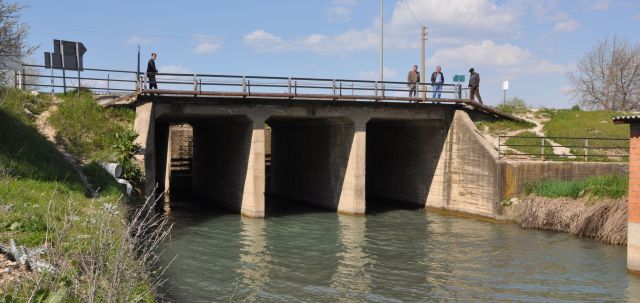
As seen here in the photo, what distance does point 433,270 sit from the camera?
17.3 meters

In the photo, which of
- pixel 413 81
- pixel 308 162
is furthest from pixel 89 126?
→ pixel 413 81

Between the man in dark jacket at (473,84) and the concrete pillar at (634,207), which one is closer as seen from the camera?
the concrete pillar at (634,207)

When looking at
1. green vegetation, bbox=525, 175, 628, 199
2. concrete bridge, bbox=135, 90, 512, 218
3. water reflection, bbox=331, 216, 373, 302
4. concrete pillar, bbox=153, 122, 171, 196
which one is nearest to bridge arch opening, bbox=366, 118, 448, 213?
concrete bridge, bbox=135, 90, 512, 218

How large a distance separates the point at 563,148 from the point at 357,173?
10755 mm

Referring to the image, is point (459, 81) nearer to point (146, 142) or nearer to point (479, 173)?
point (479, 173)

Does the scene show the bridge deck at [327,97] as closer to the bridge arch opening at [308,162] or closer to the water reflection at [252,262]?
the bridge arch opening at [308,162]

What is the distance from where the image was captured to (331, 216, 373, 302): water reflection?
14742 mm

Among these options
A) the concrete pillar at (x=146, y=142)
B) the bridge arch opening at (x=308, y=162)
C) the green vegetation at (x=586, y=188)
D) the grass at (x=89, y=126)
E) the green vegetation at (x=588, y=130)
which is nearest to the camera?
the green vegetation at (x=586, y=188)

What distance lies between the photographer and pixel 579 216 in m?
22.8

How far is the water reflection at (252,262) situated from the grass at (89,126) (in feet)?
21.7

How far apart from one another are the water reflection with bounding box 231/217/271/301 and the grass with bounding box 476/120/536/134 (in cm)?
1394

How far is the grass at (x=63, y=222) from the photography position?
22.9ft

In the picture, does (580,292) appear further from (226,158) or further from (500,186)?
(226,158)

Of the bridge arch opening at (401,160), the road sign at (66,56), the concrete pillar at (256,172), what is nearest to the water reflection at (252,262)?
the concrete pillar at (256,172)
